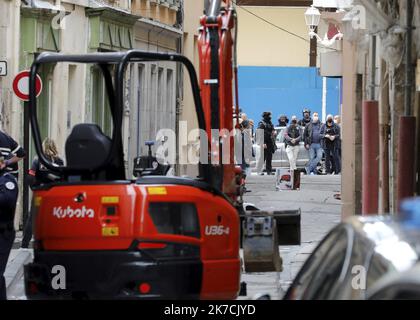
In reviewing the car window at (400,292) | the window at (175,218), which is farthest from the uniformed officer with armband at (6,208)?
the car window at (400,292)

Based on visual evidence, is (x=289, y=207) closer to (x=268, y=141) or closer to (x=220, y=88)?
(x=268, y=141)

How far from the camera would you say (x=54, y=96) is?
29625 millimetres

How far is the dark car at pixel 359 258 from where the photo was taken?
5.00 metres

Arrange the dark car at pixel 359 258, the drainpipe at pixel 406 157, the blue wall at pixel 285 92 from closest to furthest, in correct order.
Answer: the dark car at pixel 359 258 < the drainpipe at pixel 406 157 < the blue wall at pixel 285 92

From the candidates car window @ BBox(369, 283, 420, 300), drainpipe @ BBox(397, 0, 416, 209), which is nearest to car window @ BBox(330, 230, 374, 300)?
car window @ BBox(369, 283, 420, 300)

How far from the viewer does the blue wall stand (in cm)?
6656

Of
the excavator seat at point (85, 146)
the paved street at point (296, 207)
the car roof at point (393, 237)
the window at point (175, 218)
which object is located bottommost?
the paved street at point (296, 207)

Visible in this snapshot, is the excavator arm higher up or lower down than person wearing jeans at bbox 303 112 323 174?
higher up

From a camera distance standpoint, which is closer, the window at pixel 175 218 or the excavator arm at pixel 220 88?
the window at pixel 175 218

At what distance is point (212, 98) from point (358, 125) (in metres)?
10.4

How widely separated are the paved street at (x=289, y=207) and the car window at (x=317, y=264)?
15.9 ft

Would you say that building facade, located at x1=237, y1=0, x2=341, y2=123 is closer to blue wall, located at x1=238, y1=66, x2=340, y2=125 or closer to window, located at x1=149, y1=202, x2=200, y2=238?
blue wall, located at x1=238, y1=66, x2=340, y2=125

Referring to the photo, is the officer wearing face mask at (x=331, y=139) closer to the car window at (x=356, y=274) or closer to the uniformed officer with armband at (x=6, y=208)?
the uniformed officer with armband at (x=6, y=208)
